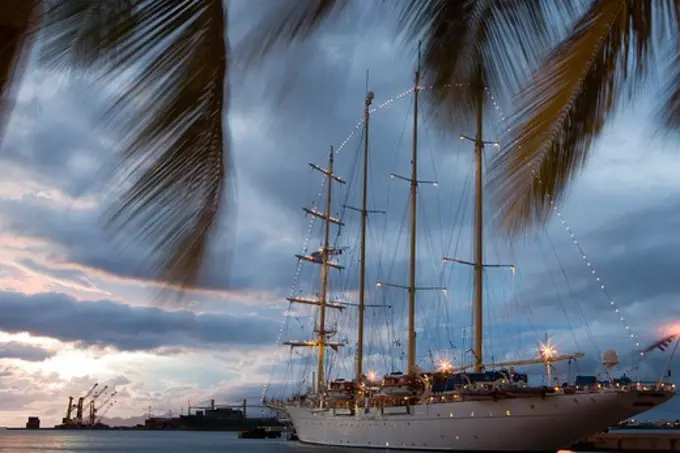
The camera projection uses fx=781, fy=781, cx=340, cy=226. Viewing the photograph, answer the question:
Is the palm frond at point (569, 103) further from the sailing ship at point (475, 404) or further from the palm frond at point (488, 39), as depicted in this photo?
the sailing ship at point (475, 404)

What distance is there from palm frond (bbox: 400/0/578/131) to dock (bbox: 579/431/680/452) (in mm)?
35596

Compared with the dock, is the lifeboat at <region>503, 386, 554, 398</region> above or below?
above

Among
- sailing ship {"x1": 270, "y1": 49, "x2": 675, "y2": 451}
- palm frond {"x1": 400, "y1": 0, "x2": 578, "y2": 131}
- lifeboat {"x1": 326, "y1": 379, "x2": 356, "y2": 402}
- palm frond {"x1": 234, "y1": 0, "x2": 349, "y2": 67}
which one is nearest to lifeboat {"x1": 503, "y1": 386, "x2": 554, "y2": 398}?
sailing ship {"x1": 270, "y1": 49, "x2": 675, "y2": 451}

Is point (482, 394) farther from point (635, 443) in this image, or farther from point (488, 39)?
point (488, 39)

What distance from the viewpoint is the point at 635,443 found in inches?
1533

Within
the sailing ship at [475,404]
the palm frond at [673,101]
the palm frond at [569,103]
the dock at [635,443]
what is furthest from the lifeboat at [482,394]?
the palm frond at [569,103]

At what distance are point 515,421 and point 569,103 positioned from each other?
28815mm

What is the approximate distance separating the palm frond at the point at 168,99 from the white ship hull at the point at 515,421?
95.6 feet

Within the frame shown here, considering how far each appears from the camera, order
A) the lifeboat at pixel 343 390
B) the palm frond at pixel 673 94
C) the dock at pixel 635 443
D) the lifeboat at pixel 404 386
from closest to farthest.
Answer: the palm frond at pixel 673 94 → the lifeboat at pixel 404 386 → the dock at pixel 635 443 → the lifeboat at pixel 343 390

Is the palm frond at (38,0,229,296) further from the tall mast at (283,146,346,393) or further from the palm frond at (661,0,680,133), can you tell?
the tall mast at (283,146,346,393)

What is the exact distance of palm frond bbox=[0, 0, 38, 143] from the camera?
1617 mm

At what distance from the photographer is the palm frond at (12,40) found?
63.7 inches

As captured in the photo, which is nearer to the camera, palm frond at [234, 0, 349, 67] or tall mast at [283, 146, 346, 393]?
palm frond at [234, 0, 349, 67]

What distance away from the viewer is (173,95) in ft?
6.72
